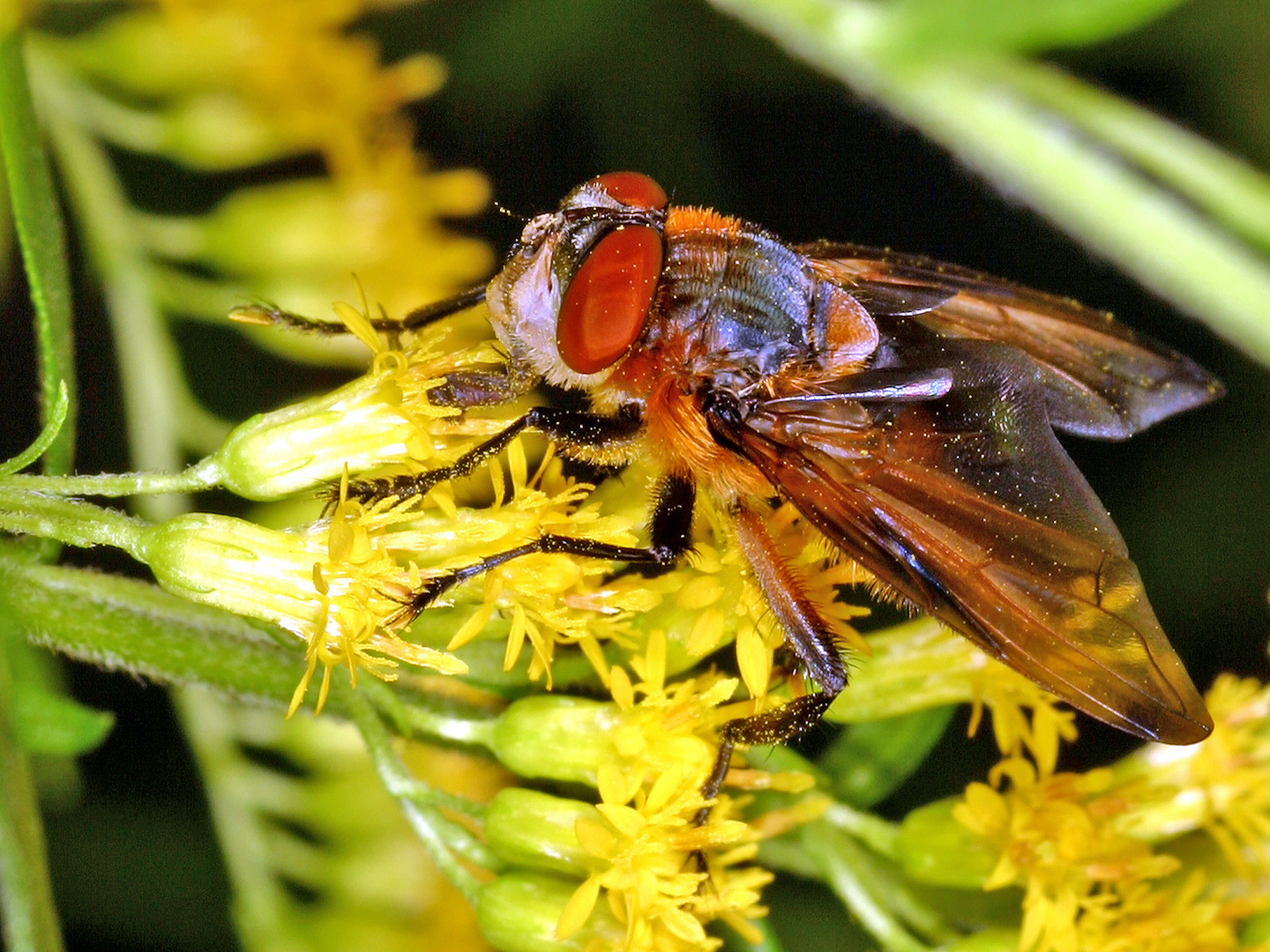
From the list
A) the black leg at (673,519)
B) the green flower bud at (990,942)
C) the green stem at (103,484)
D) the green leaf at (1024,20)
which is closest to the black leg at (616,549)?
the black leg at (673,519)

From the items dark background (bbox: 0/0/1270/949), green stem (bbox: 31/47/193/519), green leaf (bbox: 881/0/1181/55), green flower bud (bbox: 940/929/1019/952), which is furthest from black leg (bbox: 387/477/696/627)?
dark background (bbox: 0/0/1270/949)

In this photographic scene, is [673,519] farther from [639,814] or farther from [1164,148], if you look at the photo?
[1164,148]

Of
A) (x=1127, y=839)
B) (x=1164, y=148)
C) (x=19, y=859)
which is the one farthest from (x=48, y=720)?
(x=1164, y=148)

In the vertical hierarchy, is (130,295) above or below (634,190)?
above

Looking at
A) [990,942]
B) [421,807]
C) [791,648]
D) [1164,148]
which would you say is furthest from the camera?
[1164,148]

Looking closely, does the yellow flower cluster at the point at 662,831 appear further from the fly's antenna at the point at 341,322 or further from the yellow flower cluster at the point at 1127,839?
the fly's antenna at the point at 341,322

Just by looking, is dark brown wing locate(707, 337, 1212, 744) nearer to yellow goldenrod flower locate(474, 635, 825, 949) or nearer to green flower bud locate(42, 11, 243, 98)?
yellow goldenrod flower locate(474, 635, 825, 949)
